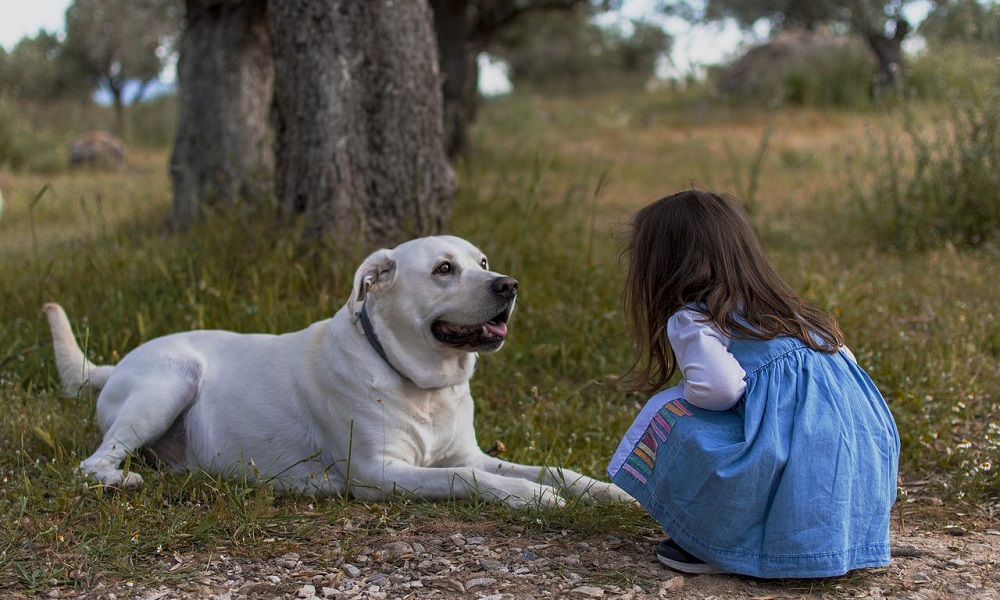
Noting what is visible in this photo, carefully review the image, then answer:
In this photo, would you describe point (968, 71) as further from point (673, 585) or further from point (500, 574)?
point (500, 574)

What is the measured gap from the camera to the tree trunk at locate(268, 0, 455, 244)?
5.76 m

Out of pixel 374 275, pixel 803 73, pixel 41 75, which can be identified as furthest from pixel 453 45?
pixel 41 75

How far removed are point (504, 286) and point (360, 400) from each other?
Result: 72 centimetres

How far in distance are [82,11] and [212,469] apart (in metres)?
19.4

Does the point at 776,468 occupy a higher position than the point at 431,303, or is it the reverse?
the point at 431,303

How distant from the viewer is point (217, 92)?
24.9ft

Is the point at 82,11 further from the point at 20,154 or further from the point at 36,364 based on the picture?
the point at 36,364

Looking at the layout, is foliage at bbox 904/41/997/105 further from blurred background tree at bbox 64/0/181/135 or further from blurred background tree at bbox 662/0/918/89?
blurred background tree at bbox 64/0/181/135

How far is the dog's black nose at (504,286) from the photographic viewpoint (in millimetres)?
3553

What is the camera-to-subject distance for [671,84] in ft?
59.1

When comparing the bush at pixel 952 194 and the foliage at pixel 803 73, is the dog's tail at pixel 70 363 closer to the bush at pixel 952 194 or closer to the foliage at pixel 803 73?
the bush at pixel 952 194

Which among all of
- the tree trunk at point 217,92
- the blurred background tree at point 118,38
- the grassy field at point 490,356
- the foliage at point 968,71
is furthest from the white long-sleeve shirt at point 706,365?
the blurred background tree at point 118,38

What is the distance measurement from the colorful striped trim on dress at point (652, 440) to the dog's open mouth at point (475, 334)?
2.60ft

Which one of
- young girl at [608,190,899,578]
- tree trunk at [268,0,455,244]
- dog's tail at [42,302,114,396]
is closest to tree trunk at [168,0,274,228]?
tree trunk at [268,0,455,244]
